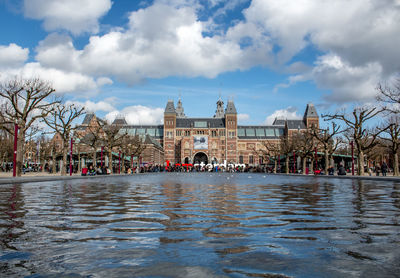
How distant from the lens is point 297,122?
136 metres

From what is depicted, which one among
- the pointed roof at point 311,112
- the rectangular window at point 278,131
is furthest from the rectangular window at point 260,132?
the pointed roof at point 311,112

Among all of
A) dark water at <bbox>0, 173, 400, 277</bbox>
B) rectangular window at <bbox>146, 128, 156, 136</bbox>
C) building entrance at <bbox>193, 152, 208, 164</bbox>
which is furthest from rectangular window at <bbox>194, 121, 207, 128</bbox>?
dark water at <bbox>0, 173, 400, 277</bbox>

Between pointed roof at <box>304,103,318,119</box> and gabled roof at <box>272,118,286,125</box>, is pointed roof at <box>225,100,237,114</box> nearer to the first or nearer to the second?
gabled roof at <box>272,118,286,125</box>

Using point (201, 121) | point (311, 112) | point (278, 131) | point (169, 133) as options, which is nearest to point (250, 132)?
point (278, 131)

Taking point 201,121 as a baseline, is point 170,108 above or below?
above

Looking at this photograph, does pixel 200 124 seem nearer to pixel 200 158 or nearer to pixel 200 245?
pixel 200 158

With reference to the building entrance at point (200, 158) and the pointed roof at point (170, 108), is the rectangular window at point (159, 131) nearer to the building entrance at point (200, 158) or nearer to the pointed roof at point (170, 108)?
the pointed roof at point (170, 108)

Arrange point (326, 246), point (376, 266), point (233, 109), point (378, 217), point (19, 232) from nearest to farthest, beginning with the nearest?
point (376, 266) < point (326, 246) < point (19, 232) < point (378, 217) < point (233, 109)

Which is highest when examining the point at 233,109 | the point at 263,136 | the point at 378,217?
the point at 233,109

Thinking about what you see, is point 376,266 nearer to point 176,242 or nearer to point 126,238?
point 176,242

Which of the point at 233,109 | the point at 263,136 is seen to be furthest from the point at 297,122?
the point at 233,109

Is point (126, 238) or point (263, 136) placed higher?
point (263, 136)

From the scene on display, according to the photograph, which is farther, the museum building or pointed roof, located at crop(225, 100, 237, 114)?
pointed roof, located at crop(225, 100, 237, 114)

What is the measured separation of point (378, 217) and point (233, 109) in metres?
127
